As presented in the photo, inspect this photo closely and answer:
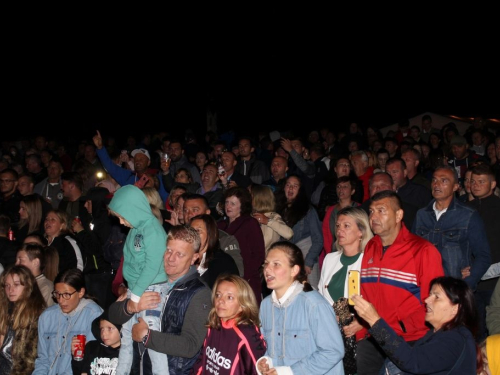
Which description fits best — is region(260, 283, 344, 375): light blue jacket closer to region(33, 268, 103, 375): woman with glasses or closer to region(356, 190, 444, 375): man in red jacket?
region(356, 190, 444, 375): man in red jacket

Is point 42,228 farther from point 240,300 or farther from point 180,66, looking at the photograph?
point 180,66

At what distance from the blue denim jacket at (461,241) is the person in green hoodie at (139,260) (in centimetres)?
245

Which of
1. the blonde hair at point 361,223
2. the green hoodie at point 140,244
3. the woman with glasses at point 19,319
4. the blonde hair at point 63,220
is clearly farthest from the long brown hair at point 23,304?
the blonde hair at point 361,223

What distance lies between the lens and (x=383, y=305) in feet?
15.7

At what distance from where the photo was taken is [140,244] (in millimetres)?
4992

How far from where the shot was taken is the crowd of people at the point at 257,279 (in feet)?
13.4

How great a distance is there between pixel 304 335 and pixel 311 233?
3379mm

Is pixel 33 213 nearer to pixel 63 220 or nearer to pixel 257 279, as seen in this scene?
pixel 63 220

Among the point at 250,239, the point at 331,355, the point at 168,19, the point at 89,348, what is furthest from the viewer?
the point at 168,19

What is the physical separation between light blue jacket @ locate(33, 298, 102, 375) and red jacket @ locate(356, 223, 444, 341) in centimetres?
264

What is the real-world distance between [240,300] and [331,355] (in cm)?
69

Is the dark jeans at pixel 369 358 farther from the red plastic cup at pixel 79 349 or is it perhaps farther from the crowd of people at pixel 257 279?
the red plastic cup at pixel 79 349

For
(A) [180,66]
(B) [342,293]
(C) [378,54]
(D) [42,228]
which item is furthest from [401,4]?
(B) [342,293]

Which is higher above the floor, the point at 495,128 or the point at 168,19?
the point at 168,19
